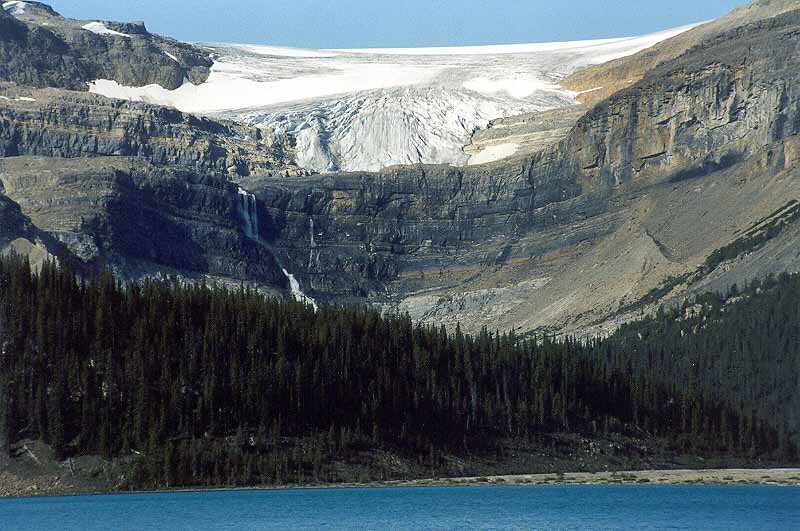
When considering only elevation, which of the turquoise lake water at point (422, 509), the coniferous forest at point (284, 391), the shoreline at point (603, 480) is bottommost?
the turquoise lake water at point (422, 509)

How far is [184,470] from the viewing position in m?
137

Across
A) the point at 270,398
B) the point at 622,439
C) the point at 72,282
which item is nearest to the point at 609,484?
the point at 622,439

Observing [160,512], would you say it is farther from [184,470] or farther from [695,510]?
[695,510]

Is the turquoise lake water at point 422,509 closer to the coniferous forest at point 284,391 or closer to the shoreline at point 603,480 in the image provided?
the shoreline at point 603,480

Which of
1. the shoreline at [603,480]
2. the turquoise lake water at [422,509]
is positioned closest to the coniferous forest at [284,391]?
the shoreline at [603,480]

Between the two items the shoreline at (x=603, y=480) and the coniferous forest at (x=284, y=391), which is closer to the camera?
the coniferous forest at (x=284, y=391)

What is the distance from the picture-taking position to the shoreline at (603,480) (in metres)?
144

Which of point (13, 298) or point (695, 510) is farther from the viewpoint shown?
point (13, 298)

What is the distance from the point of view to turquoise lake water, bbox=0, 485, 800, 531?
375ft

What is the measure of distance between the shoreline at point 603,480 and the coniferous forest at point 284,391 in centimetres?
195

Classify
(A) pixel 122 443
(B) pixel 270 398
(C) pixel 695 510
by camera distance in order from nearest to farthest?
(C) pixel 695 510
(A) pixel 122 443
(B) pixel 270 398

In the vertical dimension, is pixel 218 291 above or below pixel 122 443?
above

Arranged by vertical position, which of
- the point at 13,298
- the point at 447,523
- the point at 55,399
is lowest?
the point at 447,523

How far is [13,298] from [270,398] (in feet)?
74.7
